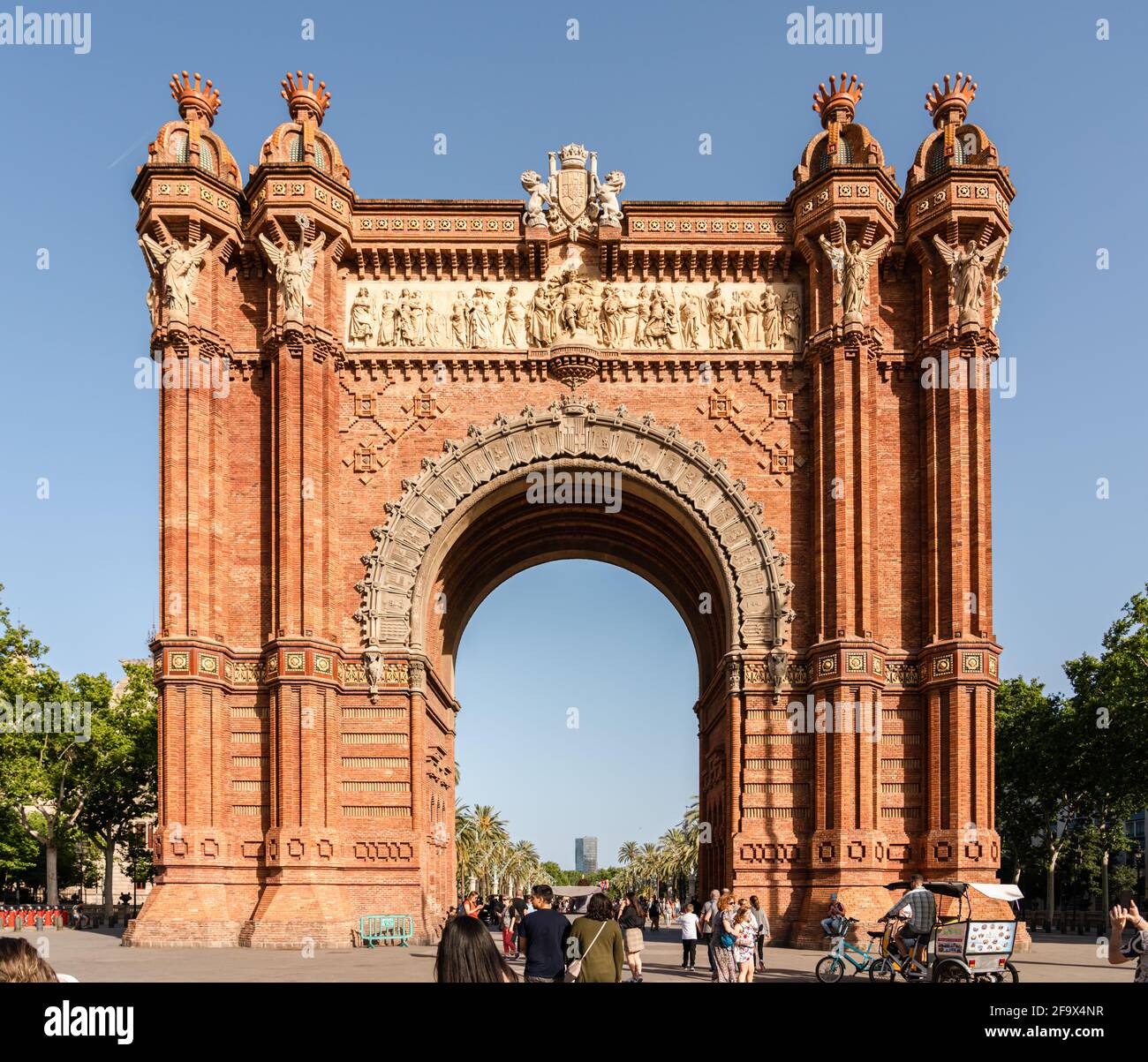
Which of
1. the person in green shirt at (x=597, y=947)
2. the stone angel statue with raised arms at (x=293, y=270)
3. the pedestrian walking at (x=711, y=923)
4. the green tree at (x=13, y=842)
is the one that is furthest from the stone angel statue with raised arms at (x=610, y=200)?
the green tree at (x=13, y=842)

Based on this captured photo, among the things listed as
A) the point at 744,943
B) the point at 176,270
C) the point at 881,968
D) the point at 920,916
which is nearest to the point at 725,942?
the point at 744,943

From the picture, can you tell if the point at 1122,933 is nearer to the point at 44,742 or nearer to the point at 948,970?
the point at 948,970

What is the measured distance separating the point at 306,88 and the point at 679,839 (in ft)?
262

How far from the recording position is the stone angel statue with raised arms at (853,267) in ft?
92.9

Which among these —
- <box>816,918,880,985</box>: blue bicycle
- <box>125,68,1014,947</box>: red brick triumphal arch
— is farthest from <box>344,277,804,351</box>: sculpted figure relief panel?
<box>816,918,880,985</box>: blue bicycle

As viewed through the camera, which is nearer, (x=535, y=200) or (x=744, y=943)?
(x=744, y=943)

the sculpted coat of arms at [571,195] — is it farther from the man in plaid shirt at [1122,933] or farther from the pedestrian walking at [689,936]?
the man in plaid shirt at [1122,933]

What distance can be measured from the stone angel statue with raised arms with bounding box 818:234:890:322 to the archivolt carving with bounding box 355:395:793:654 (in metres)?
4.34

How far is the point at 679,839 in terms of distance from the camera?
101 metres

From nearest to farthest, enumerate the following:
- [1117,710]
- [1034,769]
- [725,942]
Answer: [725,942], [1117,710], [1034,769]

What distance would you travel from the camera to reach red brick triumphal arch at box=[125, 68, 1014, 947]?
88.5 feet

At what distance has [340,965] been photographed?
2167 cm

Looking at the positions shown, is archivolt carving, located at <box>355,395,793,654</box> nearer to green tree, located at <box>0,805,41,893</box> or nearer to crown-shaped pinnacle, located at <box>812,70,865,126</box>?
crown-shaped pinnacle, located at <box>812,70,865,126</box>

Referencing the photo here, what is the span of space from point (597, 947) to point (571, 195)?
22.7 meters
